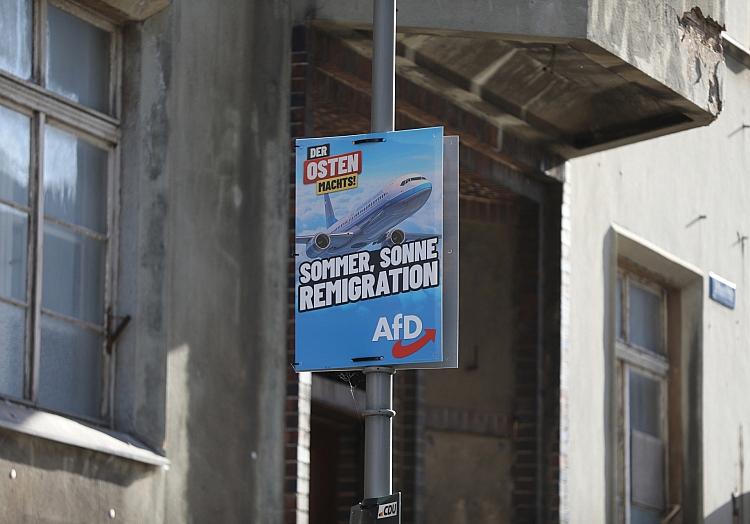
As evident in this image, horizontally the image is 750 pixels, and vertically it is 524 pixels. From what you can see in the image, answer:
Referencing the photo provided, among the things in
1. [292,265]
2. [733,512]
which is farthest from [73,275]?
[733,512]

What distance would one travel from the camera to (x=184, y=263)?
11.2 metres

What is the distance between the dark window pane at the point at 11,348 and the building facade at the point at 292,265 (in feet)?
0.06

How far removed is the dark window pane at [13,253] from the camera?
Result: 10.4m

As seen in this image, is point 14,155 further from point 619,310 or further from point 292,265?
point 619,310

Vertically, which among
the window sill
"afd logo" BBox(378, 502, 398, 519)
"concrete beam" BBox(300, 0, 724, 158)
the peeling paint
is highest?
the peeling paint

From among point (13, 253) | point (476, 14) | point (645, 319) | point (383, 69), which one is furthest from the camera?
point (645, 319)

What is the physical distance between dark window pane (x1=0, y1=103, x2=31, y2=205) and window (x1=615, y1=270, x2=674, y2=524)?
23.4 ft

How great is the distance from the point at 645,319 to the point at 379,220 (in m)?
8.73

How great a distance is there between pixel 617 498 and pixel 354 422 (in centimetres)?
242

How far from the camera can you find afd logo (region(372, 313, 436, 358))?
348 inches

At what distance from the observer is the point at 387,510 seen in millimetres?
8695

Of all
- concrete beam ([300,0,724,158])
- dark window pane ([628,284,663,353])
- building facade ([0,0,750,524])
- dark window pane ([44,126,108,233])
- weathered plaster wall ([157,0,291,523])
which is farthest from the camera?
dark window pane ([628,284,663,353])

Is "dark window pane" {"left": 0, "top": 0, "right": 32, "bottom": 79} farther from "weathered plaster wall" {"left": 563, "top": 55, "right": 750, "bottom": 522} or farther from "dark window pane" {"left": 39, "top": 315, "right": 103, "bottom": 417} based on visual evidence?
"weathered plaster wall" {"left": 563, "top": 55, "right": 750, "bottom": 522}

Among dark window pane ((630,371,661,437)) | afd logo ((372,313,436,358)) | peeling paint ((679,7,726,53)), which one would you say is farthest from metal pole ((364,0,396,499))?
dark window pane ((630,371,661,437))
